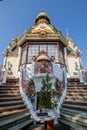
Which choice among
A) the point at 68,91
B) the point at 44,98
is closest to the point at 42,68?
the point at 68,91

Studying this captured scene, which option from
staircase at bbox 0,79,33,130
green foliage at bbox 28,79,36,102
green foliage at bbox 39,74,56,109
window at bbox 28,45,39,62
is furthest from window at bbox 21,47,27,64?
green foliage at bbox 39,74,56,109

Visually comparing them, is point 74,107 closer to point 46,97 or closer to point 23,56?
point 46,97

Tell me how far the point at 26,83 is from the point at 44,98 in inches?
123

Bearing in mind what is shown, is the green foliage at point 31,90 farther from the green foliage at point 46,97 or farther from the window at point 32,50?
the window at point 32,50

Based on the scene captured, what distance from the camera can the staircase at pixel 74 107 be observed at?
4863 millimetres

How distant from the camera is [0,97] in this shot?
264 inches

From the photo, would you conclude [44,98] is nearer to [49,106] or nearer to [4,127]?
[49,106]

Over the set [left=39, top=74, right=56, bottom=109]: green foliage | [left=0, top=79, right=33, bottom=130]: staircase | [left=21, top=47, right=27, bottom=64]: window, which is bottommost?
[left=0, top=79, right=33, bottom=130]: staircase

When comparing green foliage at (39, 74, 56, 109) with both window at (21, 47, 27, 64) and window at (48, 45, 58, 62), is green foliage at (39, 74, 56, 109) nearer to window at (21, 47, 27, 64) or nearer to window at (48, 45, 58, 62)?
window at (48, 45, 58, 62)

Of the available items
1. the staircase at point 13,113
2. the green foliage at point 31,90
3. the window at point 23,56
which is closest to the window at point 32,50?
the window at point 23,56

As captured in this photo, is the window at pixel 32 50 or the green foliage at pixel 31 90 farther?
the window at pixel 32 50

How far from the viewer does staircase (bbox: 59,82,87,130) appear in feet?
16.0

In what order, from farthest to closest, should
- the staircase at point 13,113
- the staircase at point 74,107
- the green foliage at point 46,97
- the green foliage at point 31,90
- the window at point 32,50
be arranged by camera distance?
the window at point 32,50 < the green foliage at point 31,90 < the green foliage at point 46,97 < the staircase at point 74,107 < the staircase at point 13,113

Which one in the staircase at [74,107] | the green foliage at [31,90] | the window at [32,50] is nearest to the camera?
the staircase at [74,107]
